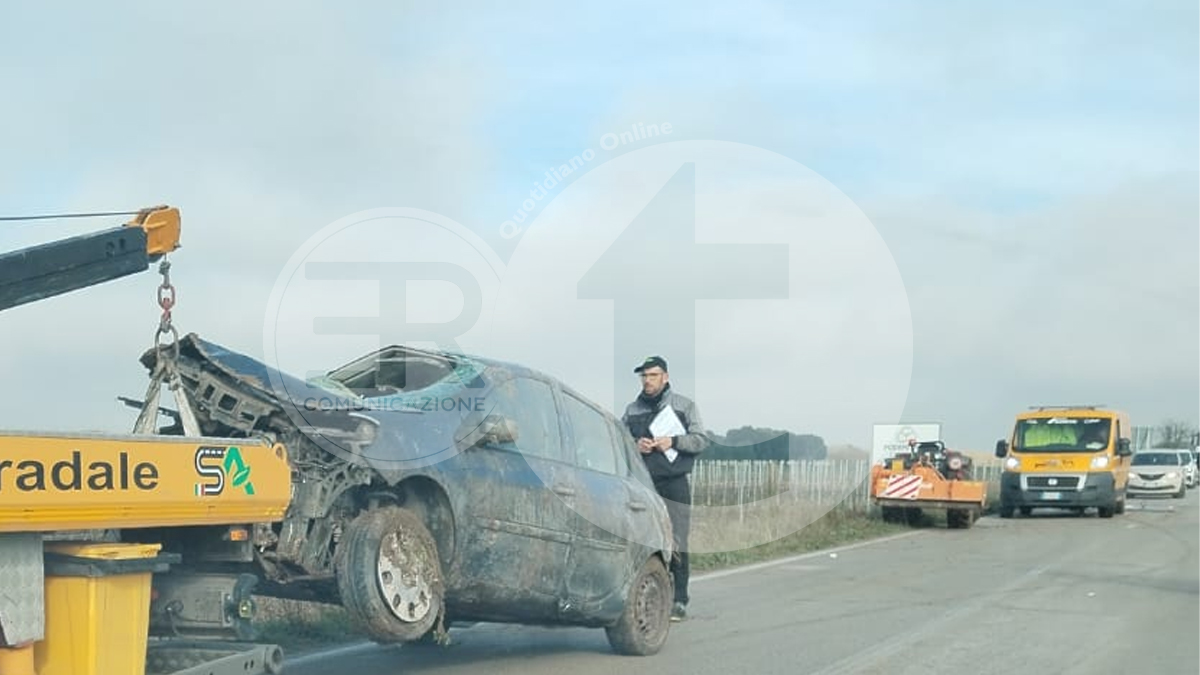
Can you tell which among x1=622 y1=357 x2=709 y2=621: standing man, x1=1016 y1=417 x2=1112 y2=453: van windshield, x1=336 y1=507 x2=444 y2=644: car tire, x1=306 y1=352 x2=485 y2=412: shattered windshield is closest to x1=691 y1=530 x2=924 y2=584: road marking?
x1=622 y1=357 x2=709 y2=621: standing man

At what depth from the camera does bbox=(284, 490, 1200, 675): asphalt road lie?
30.9 ft

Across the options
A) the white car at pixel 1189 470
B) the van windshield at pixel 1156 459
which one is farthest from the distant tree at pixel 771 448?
the white car at pixel 1189 470

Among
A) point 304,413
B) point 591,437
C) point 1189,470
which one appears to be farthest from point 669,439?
point 1189,470

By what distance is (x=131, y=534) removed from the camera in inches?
240

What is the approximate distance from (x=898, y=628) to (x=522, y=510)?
14.9 ft

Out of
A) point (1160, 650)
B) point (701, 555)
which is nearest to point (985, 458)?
point (701, 555)

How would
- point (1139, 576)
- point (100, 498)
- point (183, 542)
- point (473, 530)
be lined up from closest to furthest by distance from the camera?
point (100, 498) < point (183, 542) < point (473, 530) < point (1139, 576)

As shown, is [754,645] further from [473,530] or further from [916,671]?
[473,530]

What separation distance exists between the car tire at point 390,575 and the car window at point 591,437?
73.4 inches

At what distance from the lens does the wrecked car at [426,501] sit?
6.84 metres

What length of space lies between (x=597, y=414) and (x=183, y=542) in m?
3.75

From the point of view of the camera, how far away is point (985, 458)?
47250 mm

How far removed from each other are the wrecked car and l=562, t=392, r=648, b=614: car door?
0.01 meters

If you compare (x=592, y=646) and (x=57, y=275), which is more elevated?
Answer: (x=57, y=275)
